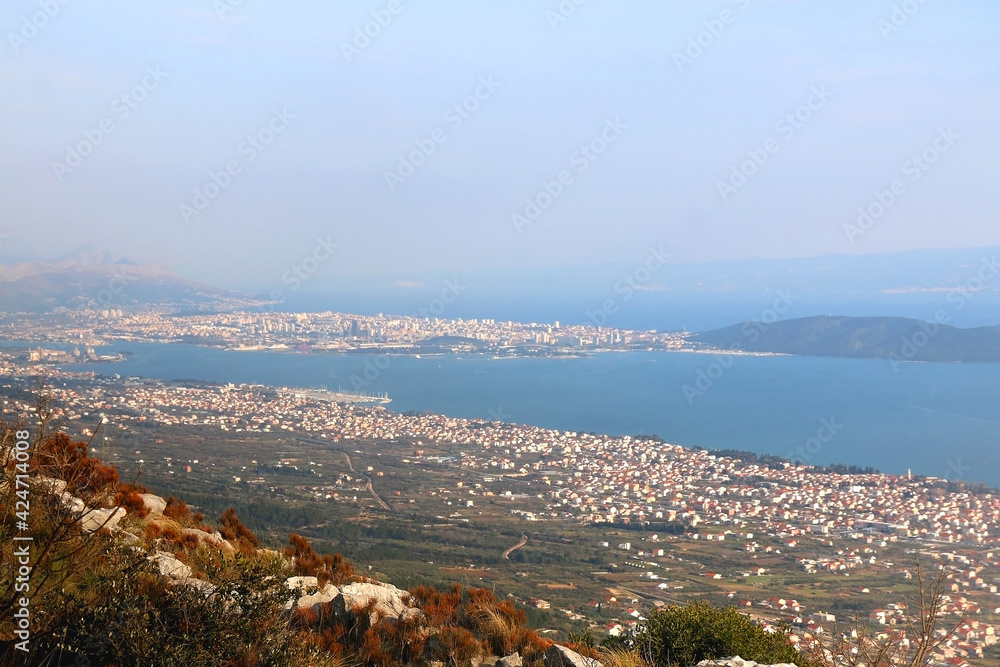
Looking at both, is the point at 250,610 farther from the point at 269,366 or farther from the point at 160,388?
the point at 269,366

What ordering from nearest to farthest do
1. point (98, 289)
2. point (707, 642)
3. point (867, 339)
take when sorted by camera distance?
point (707, 642) → point (867, 339) → point (98, 289)

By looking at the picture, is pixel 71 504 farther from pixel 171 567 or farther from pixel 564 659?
pixel 564 659

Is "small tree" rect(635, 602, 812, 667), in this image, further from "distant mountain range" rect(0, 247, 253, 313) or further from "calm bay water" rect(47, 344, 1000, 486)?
"distant mountain range" rect(0, 247, 253, 313)

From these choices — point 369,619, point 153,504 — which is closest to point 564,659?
point 369,619

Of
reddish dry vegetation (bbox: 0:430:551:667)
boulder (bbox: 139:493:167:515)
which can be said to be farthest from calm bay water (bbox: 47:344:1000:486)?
boulder (bbox: 139:493:167:515)

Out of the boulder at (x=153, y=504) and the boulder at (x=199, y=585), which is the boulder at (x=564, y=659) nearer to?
the boulder at (x=199, y=585)

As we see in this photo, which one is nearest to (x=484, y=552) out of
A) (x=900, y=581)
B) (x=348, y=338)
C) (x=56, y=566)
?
(x=900, y=581)
